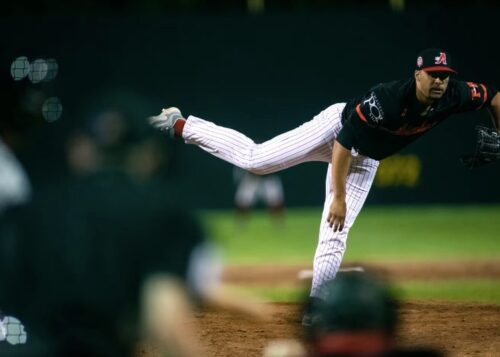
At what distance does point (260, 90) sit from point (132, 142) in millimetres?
12982

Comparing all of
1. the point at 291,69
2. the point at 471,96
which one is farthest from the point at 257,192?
the point at 471,96

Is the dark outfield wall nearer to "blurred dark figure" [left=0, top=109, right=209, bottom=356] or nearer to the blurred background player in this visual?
the blurred background player

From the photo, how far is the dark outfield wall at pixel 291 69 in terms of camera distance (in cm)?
1492

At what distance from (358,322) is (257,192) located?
1335 cm

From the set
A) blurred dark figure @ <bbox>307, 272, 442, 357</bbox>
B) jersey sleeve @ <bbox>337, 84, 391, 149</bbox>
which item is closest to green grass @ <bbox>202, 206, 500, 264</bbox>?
jersey sleeve @ <bbox>337, 84, 391, 149</bbox>

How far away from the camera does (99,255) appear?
2.54 m

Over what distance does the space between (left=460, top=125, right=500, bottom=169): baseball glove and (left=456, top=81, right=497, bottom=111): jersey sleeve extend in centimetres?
29

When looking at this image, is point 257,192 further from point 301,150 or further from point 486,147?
point 301,150

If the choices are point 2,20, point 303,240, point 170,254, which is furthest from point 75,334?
point 2,20

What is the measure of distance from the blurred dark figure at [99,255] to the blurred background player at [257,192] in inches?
474

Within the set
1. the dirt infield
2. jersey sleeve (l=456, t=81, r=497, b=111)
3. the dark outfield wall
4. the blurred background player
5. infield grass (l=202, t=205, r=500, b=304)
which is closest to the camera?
the dirt infield

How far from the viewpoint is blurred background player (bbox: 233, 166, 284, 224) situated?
14781 mm

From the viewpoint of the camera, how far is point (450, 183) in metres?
15.4

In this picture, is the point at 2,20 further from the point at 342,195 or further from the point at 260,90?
the point at 342,195
